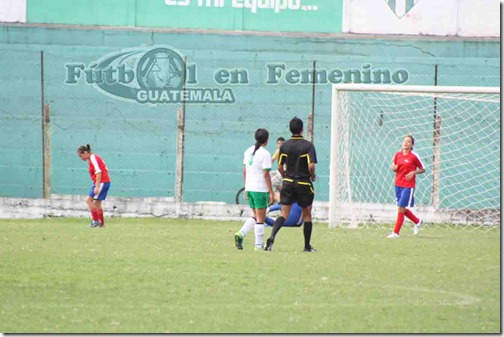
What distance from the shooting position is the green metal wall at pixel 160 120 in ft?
83.1

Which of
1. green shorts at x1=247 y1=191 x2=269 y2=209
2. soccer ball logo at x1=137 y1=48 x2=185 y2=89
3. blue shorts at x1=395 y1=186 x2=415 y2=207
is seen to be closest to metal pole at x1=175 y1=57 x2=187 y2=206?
soccer ball logo at x1=137 y1=48 x2=185 y2=89

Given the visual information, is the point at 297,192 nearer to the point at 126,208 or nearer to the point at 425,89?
the point at 425,89

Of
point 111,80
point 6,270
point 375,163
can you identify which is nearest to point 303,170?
point 6,270

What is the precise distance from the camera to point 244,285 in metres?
11.5

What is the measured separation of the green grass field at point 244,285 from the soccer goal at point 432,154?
4914 mm

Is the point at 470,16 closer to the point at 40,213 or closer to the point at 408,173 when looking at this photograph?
the point at 408,173

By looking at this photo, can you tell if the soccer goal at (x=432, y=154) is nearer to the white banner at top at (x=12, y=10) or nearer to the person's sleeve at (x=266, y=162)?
the person's sleeve at (x=266, y=162)

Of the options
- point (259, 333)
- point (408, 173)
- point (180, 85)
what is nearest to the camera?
point (259, 333)

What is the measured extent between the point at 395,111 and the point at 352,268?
11.9 m

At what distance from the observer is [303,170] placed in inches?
597

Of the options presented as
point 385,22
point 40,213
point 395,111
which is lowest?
point 40,213

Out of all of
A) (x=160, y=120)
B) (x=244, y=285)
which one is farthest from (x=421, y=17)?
(x=244, y=285)

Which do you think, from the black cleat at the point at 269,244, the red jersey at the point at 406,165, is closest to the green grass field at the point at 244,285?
the black cleat at the point at 269,244

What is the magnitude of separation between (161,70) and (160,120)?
1.28 meters
